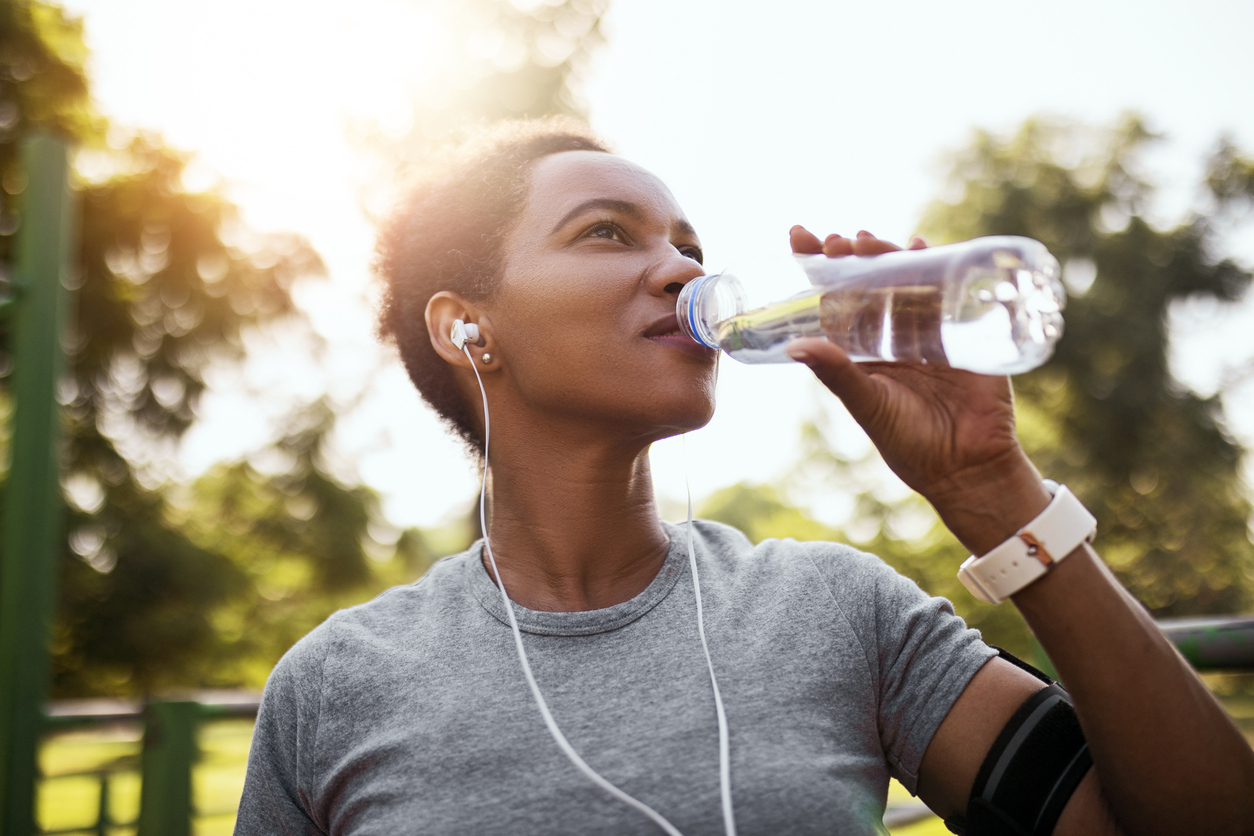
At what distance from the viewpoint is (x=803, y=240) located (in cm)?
154

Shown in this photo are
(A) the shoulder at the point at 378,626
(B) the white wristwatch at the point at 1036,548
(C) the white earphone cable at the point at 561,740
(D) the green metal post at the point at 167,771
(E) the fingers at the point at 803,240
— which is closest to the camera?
(B) the white wristwatch at the point at 1036,548

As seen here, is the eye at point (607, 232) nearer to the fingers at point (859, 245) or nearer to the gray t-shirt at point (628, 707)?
the fingers at point (859, 245)

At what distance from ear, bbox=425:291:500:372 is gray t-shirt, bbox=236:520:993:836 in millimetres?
547

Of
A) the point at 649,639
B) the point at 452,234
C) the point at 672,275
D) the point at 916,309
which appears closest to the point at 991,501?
the point at 916,309

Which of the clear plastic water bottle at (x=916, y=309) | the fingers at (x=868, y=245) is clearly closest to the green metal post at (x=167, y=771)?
the clear plastic water bottle at (x=916, y=309)

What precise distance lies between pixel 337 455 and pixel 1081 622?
48.6ft

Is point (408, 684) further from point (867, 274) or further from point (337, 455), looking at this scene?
point (337, 455)

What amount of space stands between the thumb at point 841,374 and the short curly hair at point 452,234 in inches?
35.9

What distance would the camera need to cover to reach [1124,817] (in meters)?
1.39

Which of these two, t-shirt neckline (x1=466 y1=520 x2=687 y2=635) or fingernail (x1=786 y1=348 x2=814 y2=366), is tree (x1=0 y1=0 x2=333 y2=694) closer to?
t-shirt neckline (x1=466 y1=520 x2=687 y2=635)

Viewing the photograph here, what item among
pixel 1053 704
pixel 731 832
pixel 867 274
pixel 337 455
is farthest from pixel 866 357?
pixel 337 455

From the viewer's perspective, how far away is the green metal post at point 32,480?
2799mm

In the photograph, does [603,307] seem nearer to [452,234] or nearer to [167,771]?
[452,234]

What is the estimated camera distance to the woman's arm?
1330mm
